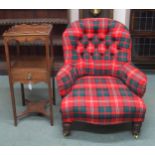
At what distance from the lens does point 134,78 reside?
205 centimetres

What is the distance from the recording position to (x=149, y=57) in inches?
125

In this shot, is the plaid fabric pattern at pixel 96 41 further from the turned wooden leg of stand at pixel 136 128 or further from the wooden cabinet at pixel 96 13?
the wooden cabinet at pixel 96 13

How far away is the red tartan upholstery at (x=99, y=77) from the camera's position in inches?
75.8

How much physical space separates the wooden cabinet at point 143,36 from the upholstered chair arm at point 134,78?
965 millimetres

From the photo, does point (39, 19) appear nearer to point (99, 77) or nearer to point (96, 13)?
point (96, 13)

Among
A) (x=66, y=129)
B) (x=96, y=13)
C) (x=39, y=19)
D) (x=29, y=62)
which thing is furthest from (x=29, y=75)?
(x=96, y=13)

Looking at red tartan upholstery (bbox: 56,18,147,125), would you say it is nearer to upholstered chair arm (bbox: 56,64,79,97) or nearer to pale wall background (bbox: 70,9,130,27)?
upholstered chair arm (bbox: 56,64,79,97)

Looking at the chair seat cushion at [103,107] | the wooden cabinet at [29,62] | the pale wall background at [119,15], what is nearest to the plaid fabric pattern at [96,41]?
the wooden cabinet at [29,62]

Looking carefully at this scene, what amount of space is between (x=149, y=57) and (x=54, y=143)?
1.80 meters

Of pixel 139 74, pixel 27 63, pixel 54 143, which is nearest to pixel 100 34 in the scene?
pixel 139 74

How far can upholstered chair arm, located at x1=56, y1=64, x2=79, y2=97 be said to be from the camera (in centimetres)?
204

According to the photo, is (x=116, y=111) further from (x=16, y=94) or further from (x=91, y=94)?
(x=16, y=94)

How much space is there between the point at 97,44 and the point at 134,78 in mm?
511

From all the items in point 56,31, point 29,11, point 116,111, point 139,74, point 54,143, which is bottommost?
point 54,143
